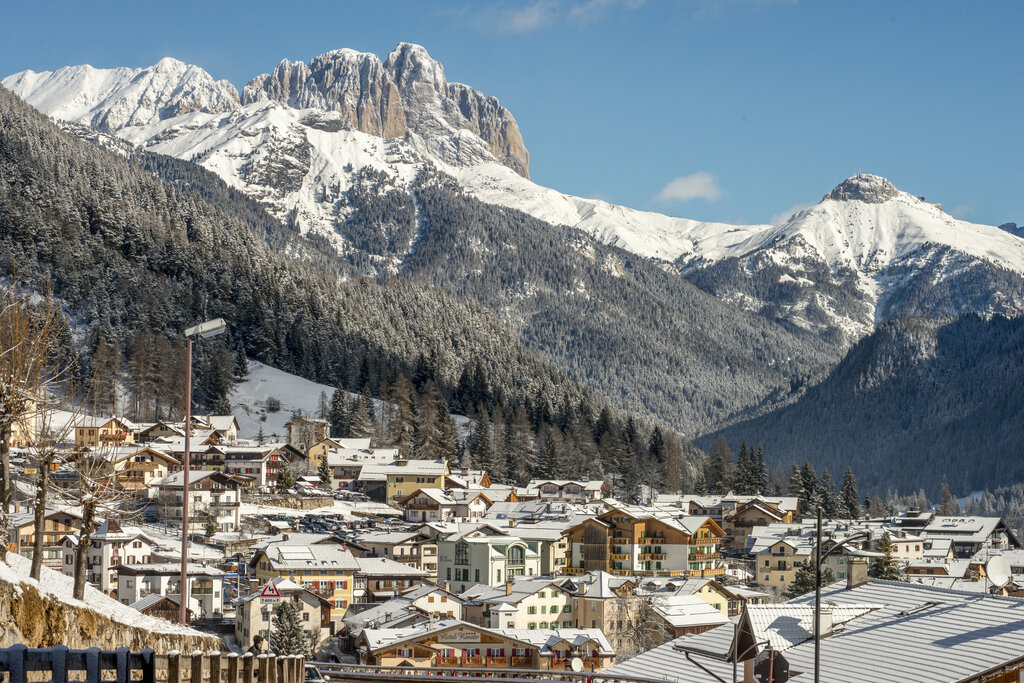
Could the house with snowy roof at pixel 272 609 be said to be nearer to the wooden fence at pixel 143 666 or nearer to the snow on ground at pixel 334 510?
the snow on ground at pixel 334 510

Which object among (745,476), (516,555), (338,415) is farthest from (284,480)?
(745,476)

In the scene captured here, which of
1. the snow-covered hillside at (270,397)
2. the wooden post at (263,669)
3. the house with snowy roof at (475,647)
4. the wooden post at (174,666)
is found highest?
the snow-covered hillside at (270,397)

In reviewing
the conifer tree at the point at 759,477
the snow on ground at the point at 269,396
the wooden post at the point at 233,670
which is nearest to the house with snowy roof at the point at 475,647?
the wooden post at the point at 233,670

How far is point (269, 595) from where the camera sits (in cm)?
7919

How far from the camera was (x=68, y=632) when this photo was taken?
87.8 feet

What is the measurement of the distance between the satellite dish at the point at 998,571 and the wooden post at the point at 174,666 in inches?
870

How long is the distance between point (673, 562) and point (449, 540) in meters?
21.4

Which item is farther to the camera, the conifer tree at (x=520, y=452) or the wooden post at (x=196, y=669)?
the conifer tree at (x=520, y=452)

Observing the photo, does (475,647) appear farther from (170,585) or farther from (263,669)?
(263,669)

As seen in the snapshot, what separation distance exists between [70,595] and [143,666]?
16.0 meters

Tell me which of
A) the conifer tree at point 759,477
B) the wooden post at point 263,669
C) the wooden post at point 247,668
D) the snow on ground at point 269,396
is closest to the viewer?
the wooden post at point 247,668

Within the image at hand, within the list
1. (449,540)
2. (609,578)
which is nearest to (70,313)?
(449,540)

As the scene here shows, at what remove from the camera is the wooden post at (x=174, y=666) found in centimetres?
1698

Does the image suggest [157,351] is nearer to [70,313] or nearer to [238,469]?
[70,313]
